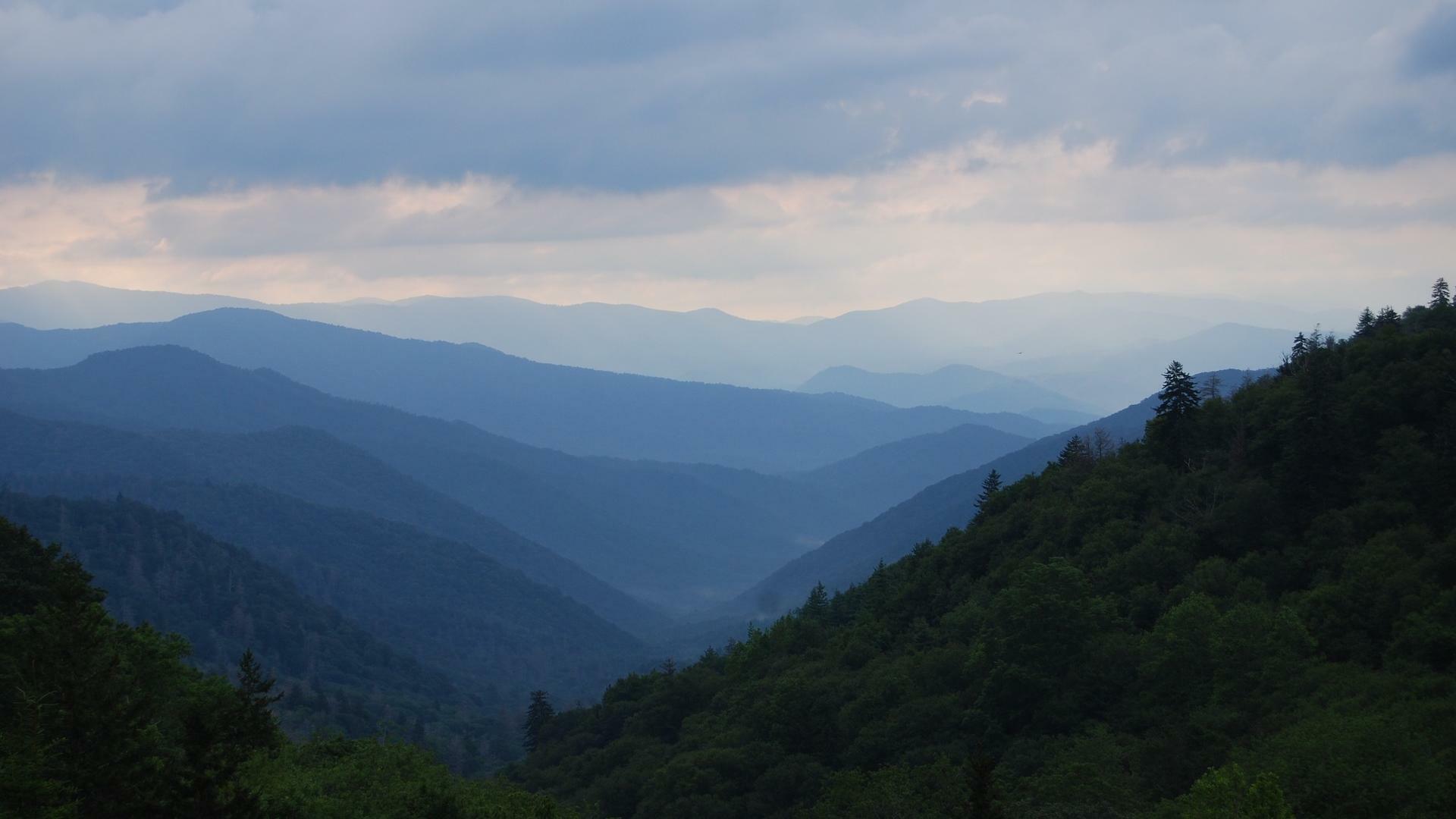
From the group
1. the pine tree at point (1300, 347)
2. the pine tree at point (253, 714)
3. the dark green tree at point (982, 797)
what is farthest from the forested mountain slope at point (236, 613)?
the dark green tree at point (982, 797)

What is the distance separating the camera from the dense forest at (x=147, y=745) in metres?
23.1

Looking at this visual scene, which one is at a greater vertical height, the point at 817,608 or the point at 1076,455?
the point at 1076,455

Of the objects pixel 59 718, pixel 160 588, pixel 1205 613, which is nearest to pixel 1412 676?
pixel 1205 613

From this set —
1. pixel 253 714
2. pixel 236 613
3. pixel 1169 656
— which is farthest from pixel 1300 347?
pixel 236 613

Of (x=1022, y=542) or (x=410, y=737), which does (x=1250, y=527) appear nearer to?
(x=1022, y=542)

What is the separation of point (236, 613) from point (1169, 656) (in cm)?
16439

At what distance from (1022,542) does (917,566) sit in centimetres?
1285

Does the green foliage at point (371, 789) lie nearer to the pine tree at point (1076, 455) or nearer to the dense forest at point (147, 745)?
the dense forest at point (147, 745)

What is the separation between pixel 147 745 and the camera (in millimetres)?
26484

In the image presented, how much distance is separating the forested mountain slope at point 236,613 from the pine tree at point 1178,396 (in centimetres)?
10639

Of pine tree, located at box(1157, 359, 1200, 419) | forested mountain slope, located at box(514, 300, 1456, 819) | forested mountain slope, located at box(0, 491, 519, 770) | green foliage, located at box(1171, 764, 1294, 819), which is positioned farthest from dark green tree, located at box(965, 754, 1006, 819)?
forested mountain slope, located at box(0, 491, 519, 770)

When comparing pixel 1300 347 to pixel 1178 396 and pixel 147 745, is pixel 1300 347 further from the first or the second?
pixel 147 745

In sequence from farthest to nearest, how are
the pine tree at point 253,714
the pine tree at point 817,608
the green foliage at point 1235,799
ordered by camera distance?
1. the pine tree at point 817,608
2. the pine tree at point 253,714
3. the green foliage at point 1235,799

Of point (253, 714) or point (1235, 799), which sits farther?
point (253, 714)
